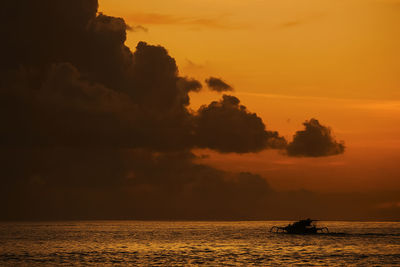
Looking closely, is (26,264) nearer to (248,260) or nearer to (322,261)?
Answer: (248,260)

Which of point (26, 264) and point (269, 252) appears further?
point (269, 252)

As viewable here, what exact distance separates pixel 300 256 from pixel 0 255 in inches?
2510

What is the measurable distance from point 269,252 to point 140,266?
42.6 meters

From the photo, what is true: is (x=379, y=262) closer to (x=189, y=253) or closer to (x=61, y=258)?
(x=189, y=253)

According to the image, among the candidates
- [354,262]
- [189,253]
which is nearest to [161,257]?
[189,253]

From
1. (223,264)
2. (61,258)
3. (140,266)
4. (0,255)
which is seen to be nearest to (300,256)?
(223,264)

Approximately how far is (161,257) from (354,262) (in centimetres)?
3863

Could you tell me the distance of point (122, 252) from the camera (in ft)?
481

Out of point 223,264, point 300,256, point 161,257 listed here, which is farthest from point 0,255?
point 300,256

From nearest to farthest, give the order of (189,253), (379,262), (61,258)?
(379,262), (61,258), (189,253)

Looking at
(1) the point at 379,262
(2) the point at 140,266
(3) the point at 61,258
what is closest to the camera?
(2) the point at 140,266

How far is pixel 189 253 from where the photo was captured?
143750 mm

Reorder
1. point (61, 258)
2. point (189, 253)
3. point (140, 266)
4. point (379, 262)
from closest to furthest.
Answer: point (140, 266) < point (379, 262) < point (61, 258) < point (189, 253)

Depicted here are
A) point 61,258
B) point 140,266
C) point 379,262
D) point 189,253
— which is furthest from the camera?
point 189,253
